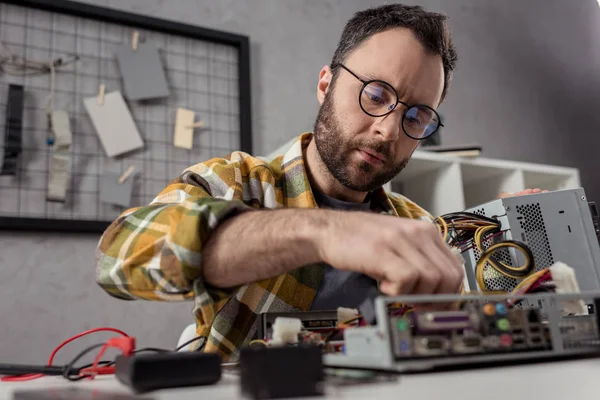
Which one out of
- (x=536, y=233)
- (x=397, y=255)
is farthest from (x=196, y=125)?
(x=397, y=255)

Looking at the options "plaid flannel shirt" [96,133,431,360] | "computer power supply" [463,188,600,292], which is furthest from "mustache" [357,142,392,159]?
"computer power supply" [463,188,600,292]

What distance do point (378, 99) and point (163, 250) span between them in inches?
24.1

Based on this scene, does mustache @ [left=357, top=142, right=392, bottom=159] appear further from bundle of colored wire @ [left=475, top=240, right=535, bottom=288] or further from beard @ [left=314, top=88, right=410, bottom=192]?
bundle of colored wire @ [left=475, top=240, right=535, bottom=288]

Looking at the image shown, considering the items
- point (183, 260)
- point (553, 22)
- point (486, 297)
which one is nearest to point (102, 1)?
point (183, 260)

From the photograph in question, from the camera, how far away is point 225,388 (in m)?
0.41

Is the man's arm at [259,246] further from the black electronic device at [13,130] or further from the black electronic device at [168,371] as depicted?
the black electronic device at [13,130]

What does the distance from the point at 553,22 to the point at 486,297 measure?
294 cm

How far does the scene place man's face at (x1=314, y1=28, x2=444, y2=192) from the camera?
1101mm

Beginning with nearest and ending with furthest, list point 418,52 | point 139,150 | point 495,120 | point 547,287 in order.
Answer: point 547,287, point 418,52, point 139,150, point 495,120

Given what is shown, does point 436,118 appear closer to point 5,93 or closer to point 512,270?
point 512,270

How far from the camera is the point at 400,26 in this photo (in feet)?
3.87

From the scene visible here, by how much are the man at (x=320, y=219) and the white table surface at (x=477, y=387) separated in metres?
0.14

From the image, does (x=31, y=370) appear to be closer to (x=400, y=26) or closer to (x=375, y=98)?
(x=375, y=98)

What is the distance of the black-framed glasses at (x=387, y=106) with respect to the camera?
1.08 m
